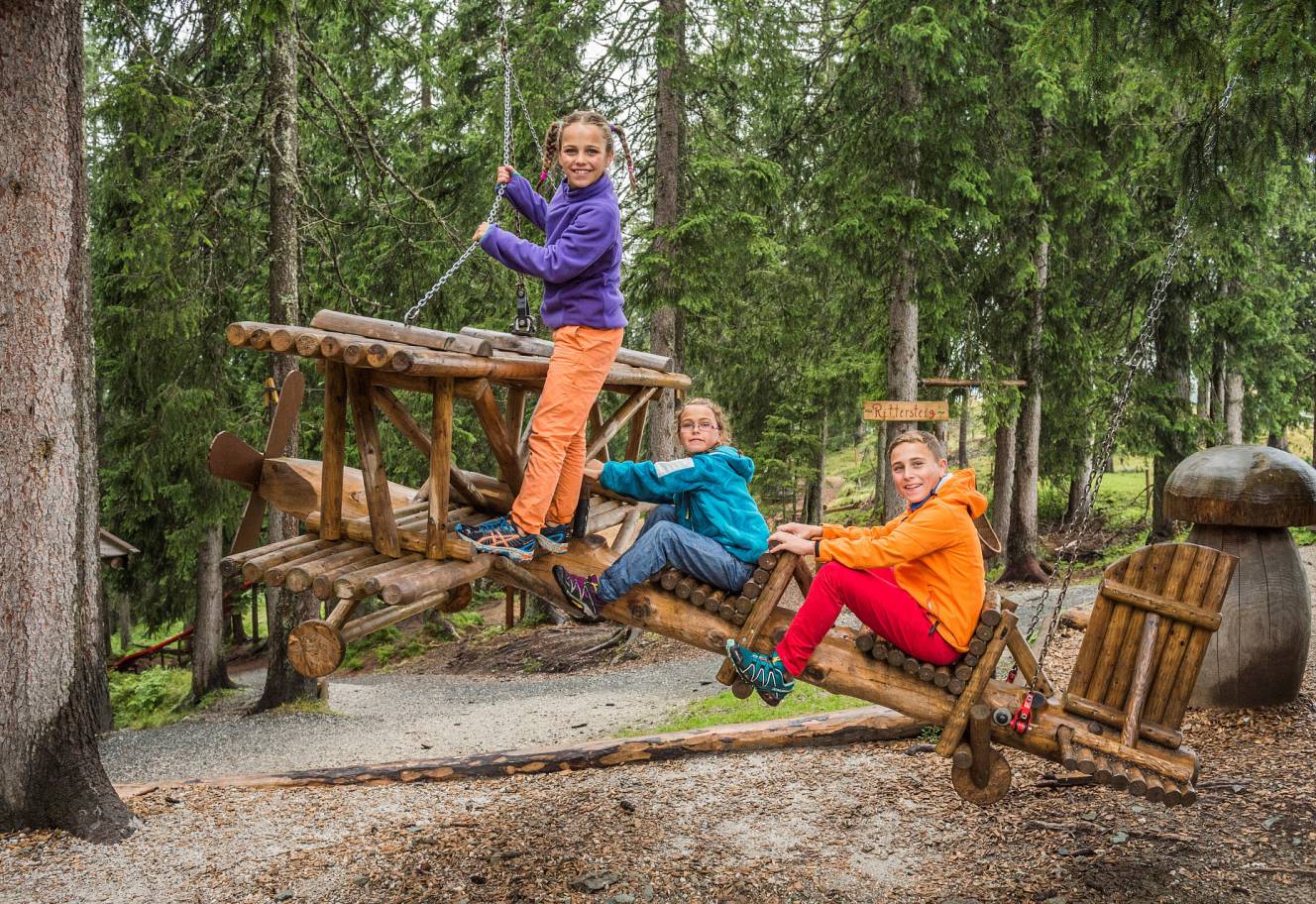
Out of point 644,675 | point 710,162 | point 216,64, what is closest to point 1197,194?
point 710,162

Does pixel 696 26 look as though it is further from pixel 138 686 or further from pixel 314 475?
pixel 138 686

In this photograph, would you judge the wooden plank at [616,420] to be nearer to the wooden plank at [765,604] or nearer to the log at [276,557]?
the wooden plank at [765,604]

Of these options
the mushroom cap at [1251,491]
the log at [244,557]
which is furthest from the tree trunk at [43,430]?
the mushroom cap at [1251,491]

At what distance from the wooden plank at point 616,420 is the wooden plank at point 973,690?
85.7 inches

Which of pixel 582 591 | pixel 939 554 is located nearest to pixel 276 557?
pixel 582 591

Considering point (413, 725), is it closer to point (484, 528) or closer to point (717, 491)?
point (484, 528)

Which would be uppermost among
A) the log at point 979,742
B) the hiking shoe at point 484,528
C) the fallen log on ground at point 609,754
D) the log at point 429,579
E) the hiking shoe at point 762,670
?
the hiking shoe at point 484,528

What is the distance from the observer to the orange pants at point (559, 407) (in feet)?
14.0

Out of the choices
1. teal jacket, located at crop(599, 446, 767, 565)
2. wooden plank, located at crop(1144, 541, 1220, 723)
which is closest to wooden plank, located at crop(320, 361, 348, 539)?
teal jacket, located at crop(599, 446, 767, 565)

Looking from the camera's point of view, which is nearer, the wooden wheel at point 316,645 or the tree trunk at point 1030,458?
the wooden wheel at point 316,645

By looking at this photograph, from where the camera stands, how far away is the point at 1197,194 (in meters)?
6.46

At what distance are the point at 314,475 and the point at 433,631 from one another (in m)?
13.5

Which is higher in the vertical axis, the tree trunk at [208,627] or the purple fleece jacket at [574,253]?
the purple fleece jacket at [574,253]

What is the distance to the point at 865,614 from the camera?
163 inches
